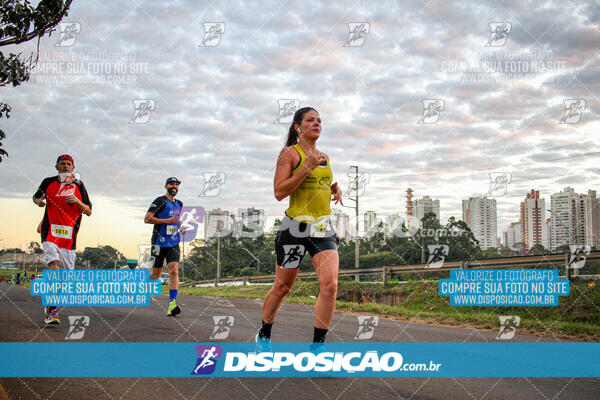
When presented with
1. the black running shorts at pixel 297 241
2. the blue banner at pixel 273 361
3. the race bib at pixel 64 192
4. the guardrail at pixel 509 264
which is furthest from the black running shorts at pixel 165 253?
the guardrail at pixel 509 264

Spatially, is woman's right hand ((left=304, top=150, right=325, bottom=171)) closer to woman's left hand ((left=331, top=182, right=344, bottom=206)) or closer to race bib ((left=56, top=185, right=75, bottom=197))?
woman's left hand ((left=331, top=182, right=344, bottom=206))

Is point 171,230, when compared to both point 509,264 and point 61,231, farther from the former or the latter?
point 509,264

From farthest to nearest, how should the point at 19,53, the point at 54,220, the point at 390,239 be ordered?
the point at 390,239 < the point at 54,220 < the point at 19,53

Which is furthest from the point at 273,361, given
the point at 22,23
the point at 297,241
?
the point at 22,23

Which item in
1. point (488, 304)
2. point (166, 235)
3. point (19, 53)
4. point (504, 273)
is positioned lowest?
point (488, 304)

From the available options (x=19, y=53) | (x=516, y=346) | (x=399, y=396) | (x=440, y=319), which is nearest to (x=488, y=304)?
(x=440, y=319)

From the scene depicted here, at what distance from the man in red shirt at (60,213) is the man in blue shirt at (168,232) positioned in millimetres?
1536

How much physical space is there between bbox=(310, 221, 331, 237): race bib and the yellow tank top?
55 millimetres

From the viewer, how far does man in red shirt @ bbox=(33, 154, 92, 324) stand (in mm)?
6391

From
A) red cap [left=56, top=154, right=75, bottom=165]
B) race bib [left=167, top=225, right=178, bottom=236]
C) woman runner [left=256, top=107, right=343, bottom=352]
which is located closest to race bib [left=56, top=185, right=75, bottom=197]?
red cap [left=56, top=154, right=75, bottom=165]

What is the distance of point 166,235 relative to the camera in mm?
8156

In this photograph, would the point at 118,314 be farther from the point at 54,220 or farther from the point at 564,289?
the point at 564,289

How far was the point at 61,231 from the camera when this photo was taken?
258 inches

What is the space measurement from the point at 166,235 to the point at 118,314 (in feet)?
4.98
